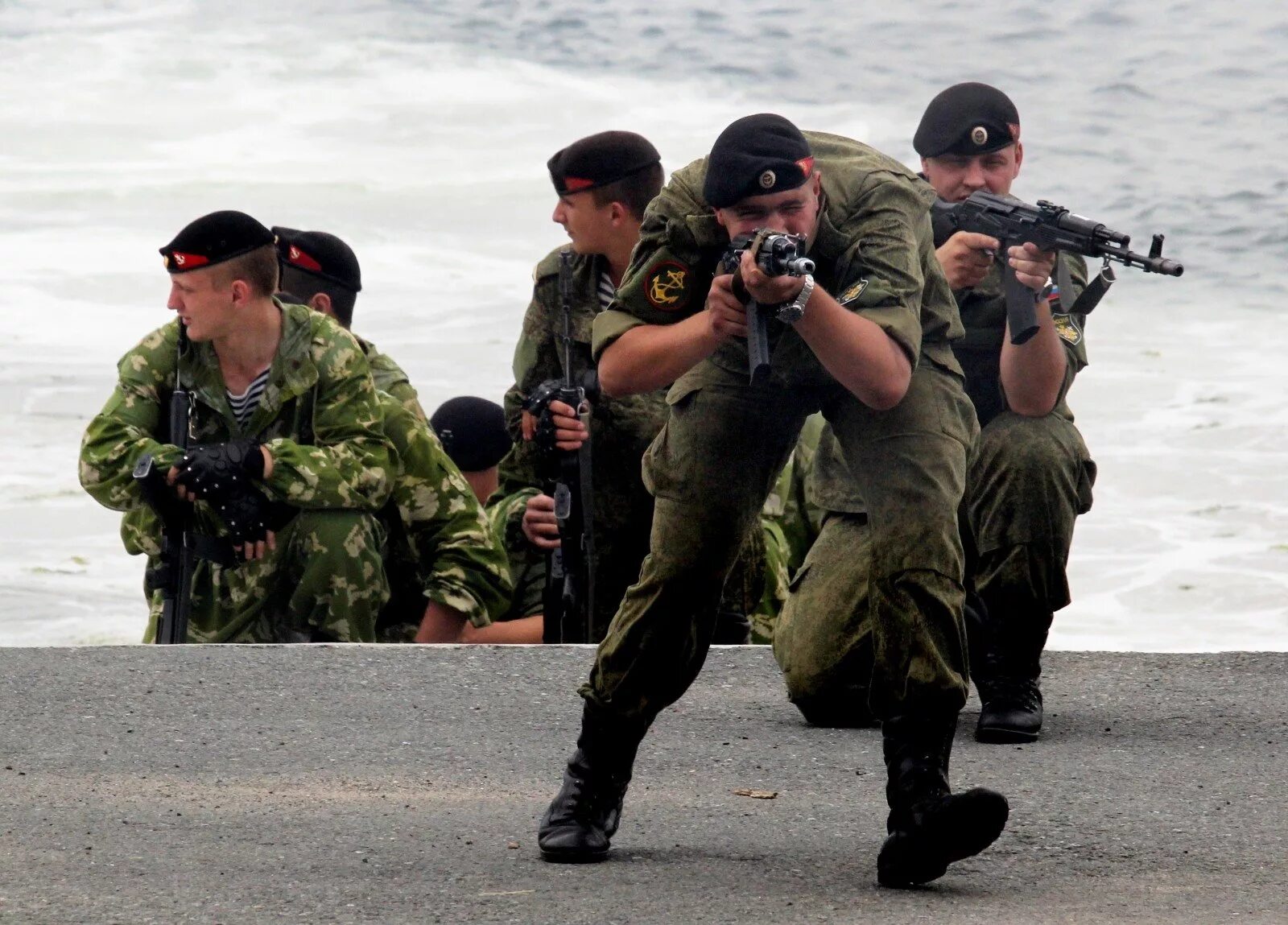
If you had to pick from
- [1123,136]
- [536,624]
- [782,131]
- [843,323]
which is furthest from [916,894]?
[1123,136]

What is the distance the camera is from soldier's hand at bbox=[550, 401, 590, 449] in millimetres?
6848

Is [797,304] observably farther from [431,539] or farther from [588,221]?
[431,539]

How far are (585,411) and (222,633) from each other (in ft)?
4.25

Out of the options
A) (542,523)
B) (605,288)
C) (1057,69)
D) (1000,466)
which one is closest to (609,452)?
(542,523)

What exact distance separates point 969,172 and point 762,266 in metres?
2.29

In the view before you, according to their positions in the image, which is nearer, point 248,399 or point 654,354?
point 654,354

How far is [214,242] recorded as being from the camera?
673cm

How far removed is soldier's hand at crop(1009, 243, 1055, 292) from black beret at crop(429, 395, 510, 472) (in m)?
3.02

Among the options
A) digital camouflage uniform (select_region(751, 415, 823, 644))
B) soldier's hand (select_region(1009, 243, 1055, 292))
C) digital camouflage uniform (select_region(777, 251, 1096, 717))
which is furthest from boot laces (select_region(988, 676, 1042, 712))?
digital camouflage uniform (select_region(751, 415, 823, 644))

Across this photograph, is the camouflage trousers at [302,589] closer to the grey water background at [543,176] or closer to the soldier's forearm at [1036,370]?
the soldier's forearm at [1036,370]

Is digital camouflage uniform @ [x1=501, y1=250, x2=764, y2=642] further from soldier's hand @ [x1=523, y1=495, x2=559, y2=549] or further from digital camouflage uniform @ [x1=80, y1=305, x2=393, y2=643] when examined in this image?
digital camouflage uniform @ [x1=80, y1=305, x2=393, y2=643]

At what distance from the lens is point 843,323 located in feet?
12.5

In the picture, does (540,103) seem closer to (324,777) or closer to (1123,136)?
(1123,136)

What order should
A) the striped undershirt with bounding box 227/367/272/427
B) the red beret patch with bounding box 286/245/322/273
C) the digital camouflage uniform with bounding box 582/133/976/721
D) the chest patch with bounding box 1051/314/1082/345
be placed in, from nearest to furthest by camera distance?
1. the digital camouflage uniform with bounding box 582/133/976/721
2. the chest patch with bounding box 1051/314/1082/345
3. the striped undershirt with bounding box 227/367/272/427
4. the red beret patch with bounding box 286/245/322/273
